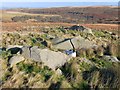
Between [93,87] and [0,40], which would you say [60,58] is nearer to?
[93,87]

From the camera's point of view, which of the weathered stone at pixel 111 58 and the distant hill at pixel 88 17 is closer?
the weathered stone at pixel 111 58

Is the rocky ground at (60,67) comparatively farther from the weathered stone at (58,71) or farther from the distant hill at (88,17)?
the distant hill at (88,17)

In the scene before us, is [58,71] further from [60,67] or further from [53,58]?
[53,58]

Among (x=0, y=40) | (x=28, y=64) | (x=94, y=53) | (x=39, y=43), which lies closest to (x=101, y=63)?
(x=94, y=53)

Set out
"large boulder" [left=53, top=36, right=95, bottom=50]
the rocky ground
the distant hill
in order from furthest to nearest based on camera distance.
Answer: the distant hill → "large boulder" [left=53, top=36, right=95, bottom=50] → the rocky ground

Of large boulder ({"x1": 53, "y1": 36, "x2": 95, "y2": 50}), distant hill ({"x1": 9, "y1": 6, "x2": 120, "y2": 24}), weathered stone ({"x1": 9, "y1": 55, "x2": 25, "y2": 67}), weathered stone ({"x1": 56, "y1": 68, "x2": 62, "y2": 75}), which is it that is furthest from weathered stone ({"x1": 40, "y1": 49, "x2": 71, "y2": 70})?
distant hill ({"x1": 9, "y1": 6, "x2": 120, "y2": 24})

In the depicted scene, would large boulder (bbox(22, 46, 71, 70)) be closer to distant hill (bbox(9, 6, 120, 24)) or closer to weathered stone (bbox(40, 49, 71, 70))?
weathered stone (bbox(40, 49, 71, 70))

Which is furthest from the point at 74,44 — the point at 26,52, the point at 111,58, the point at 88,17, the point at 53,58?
the point at 88,17

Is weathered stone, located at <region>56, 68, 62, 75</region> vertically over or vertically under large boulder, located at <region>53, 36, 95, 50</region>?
under

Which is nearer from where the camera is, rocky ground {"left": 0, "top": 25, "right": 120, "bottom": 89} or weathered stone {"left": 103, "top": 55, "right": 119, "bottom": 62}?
rocky ground {"left": 0, "top": 25, "right": 120, "bottom": 89}

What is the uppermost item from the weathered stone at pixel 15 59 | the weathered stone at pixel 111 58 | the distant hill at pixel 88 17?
the weathered stone at pixel 15 59

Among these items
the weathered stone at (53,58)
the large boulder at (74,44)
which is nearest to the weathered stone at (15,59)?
the weathered stone at (53,58)
